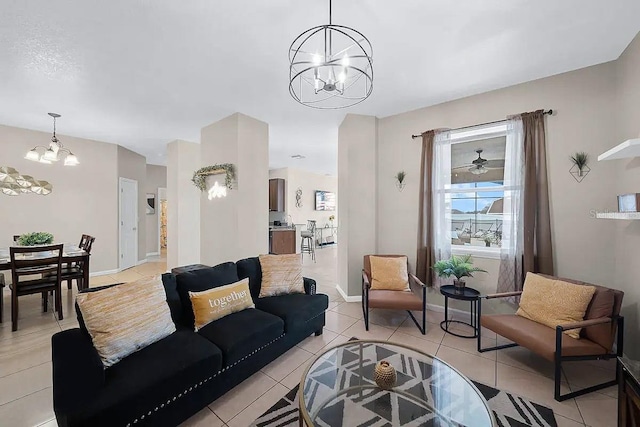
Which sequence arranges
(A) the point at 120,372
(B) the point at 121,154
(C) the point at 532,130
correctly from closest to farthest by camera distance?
1. (A) the point at 120,372
2. (C) the point at 532,130
3. (B) the point at 121,154

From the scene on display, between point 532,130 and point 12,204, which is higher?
point 532,130

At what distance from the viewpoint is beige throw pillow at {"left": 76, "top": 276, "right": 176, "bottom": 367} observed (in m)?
1.61

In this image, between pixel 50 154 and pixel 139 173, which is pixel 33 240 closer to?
pixel 50 154

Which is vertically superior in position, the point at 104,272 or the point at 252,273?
the point at 252,273

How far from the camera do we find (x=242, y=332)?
6.68 ft

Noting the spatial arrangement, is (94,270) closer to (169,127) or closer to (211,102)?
(169,127)

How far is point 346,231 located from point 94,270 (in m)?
5.39

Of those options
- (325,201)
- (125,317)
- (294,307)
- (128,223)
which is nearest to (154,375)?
(125,317)

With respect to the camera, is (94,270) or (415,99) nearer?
(415,99)

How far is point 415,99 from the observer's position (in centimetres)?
345

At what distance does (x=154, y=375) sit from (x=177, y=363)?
5.4 inches

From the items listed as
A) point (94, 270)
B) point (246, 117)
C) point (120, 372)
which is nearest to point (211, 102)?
point (246, 117)

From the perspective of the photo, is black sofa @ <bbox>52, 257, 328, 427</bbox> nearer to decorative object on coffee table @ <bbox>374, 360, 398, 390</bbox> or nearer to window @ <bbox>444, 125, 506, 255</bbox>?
decorative object on coffee table @ <bbox>374, 360, 398, 390</bbox>

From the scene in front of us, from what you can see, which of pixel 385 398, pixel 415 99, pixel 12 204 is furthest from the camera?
pixel 12 204
